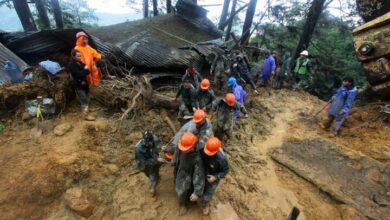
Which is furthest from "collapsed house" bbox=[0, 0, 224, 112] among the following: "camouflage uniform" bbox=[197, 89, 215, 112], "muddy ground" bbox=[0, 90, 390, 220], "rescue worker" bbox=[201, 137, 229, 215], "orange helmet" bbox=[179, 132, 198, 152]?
"orange helmet" bbox=[179, 132, 198, 152]

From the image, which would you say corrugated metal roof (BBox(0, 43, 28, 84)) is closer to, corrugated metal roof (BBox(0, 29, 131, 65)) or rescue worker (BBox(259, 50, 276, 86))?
corrugated metal roof (BBox(0, 29, 131, 65))

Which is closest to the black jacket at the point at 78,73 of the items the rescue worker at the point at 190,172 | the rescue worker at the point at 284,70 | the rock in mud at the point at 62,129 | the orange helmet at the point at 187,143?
the rock in mud at the point at 62,129

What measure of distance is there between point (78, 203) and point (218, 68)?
6.03 metres

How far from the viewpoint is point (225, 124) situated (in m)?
5.80

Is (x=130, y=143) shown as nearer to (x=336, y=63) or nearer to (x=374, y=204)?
(x=374, y=204)

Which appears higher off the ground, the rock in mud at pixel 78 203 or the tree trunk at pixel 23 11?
the tree trunk at pixel 23 11

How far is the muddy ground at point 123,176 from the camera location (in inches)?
166

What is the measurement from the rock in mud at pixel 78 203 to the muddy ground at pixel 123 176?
0.02 metres

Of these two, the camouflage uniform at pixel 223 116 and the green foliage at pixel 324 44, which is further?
the green foliage at pixel 324 44

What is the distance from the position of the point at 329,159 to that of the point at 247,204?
2.36m

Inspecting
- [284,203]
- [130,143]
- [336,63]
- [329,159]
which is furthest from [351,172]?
[336,63]

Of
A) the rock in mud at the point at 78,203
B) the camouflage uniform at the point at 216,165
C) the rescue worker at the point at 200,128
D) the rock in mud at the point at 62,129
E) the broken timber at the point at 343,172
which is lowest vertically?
the rock in mud at the point at 78,203

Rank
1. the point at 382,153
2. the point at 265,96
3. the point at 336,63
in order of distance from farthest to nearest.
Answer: the point at 336,63 → the point at 265,96 → the point at 382,153

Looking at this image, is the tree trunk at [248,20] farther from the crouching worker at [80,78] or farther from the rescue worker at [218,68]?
A: the crouching worker at [80,78]
